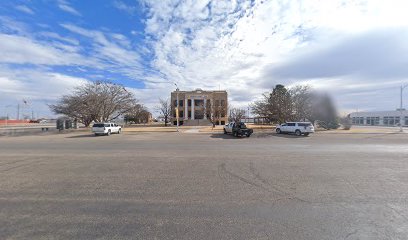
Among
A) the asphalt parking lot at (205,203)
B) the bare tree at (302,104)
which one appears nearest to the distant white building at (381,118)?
the bare tree at (302,104)

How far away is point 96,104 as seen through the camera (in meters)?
51.5

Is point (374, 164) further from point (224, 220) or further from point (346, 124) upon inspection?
point (346, 124)

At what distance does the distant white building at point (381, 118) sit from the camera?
87.1 metres

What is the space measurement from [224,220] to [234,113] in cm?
8370

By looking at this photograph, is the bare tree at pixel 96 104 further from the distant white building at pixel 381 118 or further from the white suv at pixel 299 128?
the distant white building at pixel 381 118

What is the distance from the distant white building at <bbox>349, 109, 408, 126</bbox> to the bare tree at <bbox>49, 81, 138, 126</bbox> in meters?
76.8

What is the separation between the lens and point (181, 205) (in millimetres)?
5645

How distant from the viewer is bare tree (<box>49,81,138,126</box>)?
2028 inches

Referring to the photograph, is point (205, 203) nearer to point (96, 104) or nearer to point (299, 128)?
point (299, 128)

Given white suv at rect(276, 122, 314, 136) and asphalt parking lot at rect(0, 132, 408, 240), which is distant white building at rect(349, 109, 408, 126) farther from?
asphalt parking lot at rect(0, 132, 408, 240)

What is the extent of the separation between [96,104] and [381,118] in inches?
3731

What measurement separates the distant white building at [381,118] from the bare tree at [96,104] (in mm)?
76792

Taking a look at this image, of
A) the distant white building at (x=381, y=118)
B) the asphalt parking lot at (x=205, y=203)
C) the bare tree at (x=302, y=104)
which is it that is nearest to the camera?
the asphalt parking lot at (x=205, y=203)

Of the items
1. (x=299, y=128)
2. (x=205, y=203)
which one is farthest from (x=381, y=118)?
(x=205, y=203)
